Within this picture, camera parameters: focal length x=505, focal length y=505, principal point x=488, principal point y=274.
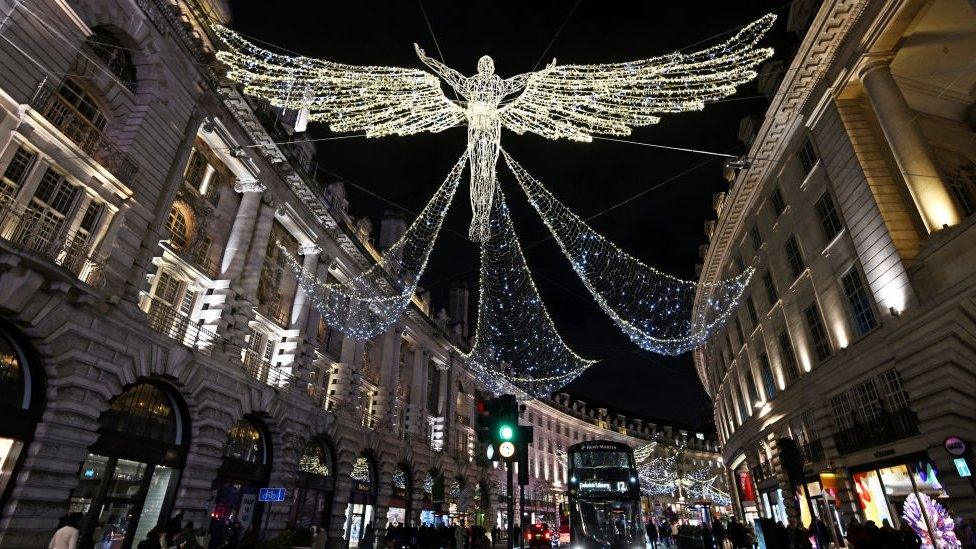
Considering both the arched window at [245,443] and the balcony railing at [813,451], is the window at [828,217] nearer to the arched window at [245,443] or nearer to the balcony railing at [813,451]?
the balcony railing at [813,451]

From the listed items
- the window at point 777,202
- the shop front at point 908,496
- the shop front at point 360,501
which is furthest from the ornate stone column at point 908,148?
the shop front at point 360,501

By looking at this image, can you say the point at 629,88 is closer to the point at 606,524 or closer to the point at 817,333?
the point at 817,333

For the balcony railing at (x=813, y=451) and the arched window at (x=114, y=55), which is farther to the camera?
the balcony railing at (x=813, y=451)

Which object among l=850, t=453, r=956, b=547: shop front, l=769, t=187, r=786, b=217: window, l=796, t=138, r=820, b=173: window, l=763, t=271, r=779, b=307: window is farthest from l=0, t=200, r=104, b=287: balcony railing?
l=763, t=271, r=779, b=307: window

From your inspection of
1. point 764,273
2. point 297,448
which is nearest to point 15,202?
point 297,448

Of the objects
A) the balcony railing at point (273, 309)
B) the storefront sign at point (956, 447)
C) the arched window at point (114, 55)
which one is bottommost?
A: the storefront sign at point (956, 447)

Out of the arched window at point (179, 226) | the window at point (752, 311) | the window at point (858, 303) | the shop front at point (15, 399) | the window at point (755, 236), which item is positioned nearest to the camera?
the shop front at point (15, 399)

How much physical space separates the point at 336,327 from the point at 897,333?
2314cm

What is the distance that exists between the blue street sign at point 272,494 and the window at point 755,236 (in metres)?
23.7

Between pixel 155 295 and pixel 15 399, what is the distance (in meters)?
5.60

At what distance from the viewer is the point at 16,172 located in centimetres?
1208

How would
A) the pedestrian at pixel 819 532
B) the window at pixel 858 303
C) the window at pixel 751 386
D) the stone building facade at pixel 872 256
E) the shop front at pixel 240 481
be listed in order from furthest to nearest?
the window at pixel 751 386 → the shop front at pixel 240 481 → the window at pixel 858 303 → the pedestrian at pixel 819 532 → the stone building facade at pixel 872 256

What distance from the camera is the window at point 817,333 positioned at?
61.1 ft

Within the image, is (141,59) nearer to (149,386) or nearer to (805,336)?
(149,386)
